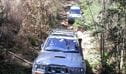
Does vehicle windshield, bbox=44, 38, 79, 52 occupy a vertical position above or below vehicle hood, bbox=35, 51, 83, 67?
above

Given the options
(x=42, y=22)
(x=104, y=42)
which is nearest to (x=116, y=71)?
(x=104, y=42)

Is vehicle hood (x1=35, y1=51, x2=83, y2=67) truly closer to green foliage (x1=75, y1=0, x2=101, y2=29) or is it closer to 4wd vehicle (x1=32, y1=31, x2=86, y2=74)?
4wd vehicle (x1=32, y1=31, x2=86, y2=74)

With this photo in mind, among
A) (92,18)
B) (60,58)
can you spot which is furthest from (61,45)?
(92,18)

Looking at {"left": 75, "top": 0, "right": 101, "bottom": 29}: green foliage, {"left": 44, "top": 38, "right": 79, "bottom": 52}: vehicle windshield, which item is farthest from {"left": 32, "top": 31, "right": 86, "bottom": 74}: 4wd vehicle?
{"left": 75, "top": 0, "right": 101, "bottom": 29}: green foliage

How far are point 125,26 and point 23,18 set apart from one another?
24.8 ft

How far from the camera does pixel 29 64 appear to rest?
50.1 feet

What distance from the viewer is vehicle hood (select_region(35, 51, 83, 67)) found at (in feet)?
36.1

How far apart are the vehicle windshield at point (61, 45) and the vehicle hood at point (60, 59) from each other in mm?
A: 415

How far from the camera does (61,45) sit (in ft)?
41.4

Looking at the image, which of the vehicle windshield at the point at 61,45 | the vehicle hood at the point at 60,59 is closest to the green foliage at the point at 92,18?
the vehicle windshield at the point at 61,45

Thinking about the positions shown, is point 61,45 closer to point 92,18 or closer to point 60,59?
point 60,59

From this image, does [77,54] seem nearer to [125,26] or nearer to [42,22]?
[125,26]

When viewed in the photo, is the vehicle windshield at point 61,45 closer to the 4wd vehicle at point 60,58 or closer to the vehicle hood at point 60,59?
the 4wd vehicle at point 60,58

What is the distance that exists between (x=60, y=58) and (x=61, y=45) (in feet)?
4.35
